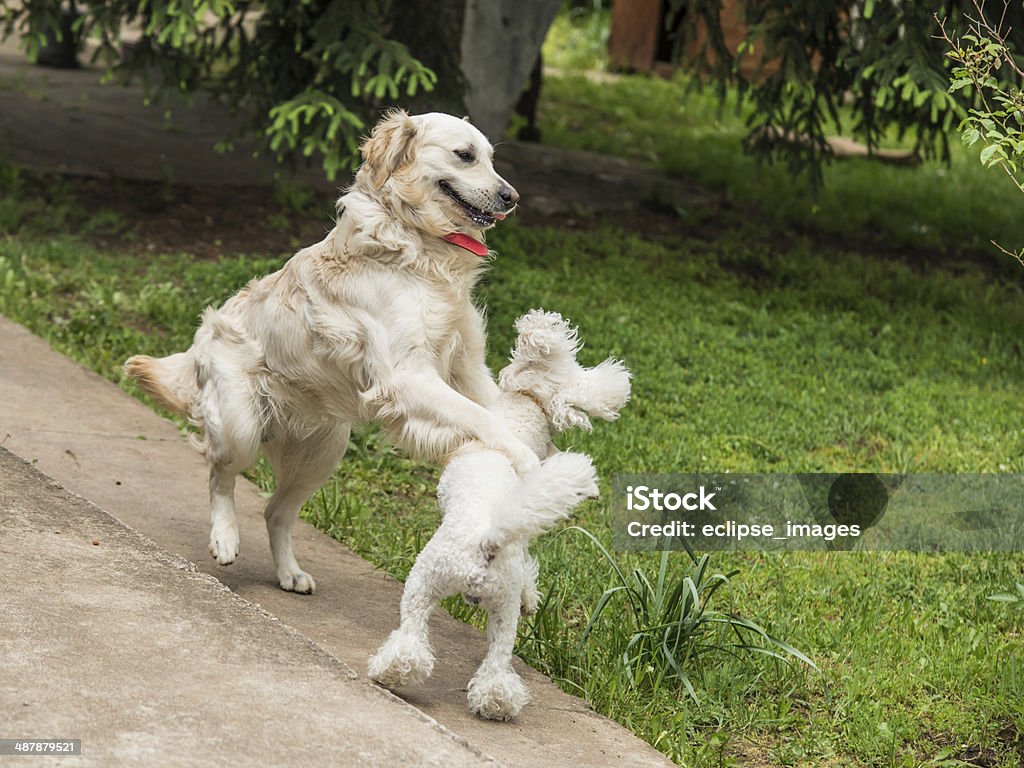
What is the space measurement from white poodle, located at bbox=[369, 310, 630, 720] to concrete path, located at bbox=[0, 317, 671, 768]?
159 mm

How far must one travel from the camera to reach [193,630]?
3.60 meters

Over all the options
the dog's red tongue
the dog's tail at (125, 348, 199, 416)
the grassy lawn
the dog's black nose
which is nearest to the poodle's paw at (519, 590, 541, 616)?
the grassy lawn

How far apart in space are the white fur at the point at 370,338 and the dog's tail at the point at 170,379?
79mm

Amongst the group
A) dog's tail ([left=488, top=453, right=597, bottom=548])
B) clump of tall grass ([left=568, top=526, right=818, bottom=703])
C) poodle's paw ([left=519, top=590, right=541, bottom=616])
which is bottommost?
clump of tall grass ([left=568, top=526, right=818, bottom=703])

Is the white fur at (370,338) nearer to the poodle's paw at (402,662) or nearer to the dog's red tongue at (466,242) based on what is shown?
the dog's red tongue at (466,242)

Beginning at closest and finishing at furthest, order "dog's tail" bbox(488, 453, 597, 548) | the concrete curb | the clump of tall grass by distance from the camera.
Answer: the concrete curb → "dog's tail" bbox(488, 453, 597, 548) → the clump of tall grass

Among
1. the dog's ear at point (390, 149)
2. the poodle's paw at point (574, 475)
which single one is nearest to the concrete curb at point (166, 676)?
the poodle's paw at point (574, 475)

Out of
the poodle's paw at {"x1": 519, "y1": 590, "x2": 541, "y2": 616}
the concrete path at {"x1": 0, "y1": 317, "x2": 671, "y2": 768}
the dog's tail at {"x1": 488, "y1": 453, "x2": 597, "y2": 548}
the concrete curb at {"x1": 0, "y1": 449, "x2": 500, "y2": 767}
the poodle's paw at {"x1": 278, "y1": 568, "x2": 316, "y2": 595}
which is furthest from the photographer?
the poodle's paw at {"x1": 278, "y1": 568, "x2": 316, "y2": 595}

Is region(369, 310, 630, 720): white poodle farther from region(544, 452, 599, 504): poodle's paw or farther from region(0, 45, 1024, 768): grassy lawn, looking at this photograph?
region(0, 45, 1024, 768): grassy lawn

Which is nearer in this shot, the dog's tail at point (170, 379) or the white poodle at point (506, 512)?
Result: the white poodle at point (506, 512)

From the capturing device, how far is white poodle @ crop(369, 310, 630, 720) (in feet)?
11.7

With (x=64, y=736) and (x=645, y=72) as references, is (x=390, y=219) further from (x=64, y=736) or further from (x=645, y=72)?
(x=645, y=72)

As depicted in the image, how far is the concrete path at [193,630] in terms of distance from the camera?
10.3 ft

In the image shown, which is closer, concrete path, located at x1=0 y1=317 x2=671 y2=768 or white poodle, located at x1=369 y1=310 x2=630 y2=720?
concrete path, located at x1=0 y1=317 x2=671 y2=768
